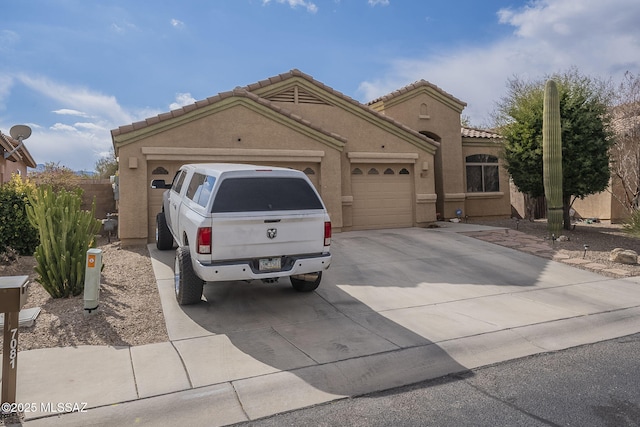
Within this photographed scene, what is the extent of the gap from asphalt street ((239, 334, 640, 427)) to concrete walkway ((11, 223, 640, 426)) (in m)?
0.21

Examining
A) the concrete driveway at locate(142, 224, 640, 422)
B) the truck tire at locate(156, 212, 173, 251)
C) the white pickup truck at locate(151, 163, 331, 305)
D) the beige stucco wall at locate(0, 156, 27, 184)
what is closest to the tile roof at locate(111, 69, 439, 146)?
the truck tire at locate(156, 212, 173, 251)

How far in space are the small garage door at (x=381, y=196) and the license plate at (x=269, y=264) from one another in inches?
330

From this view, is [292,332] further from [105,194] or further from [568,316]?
[105,194]

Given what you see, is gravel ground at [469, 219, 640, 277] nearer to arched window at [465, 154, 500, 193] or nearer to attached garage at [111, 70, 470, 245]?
arched window at [465, 154, 500, 193]

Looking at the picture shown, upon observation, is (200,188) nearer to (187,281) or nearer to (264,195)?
(264,195)

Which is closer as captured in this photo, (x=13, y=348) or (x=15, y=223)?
(x=13, y=348)

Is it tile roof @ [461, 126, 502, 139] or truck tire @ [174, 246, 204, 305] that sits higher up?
tile roof @ [461, 126, 502, 139]

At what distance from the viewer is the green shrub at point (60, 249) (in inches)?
274

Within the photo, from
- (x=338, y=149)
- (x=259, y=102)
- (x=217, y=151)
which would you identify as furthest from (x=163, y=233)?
(x=338, y=149)

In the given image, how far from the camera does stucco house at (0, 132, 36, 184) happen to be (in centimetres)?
1638

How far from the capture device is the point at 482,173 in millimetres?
18875

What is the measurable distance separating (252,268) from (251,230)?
54 centimetres

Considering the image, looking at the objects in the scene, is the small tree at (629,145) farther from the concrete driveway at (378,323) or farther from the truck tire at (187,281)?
the truck tire at (187,281)

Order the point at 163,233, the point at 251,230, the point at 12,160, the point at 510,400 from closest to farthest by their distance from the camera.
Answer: the point at 510,400
the point at 251,230
the point at 163,233
the point at 12,160
